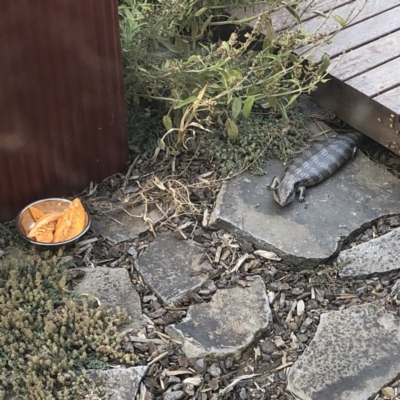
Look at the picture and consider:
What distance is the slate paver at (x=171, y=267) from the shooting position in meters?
2.89

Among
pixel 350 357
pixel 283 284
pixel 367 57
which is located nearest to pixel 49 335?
pixel 283 284

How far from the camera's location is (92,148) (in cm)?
329

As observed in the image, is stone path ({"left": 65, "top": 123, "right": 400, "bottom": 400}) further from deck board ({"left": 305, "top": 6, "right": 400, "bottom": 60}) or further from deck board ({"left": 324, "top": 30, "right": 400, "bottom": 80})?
deck board ({"left": 305, "top": 6, "right": 400, "bottom": 60})

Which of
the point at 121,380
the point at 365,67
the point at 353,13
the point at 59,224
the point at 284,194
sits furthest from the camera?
the point at 353,13

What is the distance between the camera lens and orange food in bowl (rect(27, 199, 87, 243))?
3.05m

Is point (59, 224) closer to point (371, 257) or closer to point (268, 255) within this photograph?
point (268, 255)

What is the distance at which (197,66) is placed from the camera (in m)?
3.30

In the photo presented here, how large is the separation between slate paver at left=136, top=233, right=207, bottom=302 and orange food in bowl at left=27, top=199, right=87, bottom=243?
14.0 inches

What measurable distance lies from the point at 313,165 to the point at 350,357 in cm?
116

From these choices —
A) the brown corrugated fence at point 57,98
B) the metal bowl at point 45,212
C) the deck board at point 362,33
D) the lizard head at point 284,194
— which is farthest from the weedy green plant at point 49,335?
the deck board at point 362,33

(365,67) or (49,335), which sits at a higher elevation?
(365,67)

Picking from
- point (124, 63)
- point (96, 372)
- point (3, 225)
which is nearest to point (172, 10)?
point (124, 63)

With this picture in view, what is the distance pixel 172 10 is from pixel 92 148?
826 millimetres

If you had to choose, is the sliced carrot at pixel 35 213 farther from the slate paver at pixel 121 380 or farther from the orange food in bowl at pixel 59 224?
the slate paver at pixel 121 380
